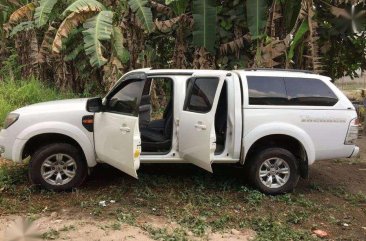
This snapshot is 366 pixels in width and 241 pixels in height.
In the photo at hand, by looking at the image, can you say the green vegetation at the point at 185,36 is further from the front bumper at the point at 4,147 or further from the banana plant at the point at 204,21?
the front bumper at the point at 4,147

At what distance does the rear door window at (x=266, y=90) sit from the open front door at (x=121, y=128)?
5.21ft

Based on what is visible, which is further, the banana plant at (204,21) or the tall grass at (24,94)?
the tall grass at (24,94)

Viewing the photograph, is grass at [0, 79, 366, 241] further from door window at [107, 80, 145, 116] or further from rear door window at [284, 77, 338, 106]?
rear door window at [284, 77, 338, 106]

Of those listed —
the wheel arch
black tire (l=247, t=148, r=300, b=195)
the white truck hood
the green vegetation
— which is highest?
the green vegetation

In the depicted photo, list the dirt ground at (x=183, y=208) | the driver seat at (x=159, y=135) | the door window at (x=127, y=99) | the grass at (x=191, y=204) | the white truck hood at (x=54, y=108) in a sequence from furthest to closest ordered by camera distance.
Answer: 1. the driver seat at (x=159, y=135)
2. the white truck hood at (x=54, y=108)
3. the door window at (x=127, y=99)
4. the grass at (x=191, y=204)
5. the dirt ground at (x=183, y=208)

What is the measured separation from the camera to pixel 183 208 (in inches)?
199

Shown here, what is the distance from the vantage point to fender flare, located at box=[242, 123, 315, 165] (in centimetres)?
554

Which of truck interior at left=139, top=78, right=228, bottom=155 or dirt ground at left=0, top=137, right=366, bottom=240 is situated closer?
dirt ground at left=0, top=137, right=366, bottom=240

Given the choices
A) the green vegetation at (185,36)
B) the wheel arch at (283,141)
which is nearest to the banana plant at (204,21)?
the green vegetation at (185,36)

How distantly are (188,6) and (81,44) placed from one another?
3.40m

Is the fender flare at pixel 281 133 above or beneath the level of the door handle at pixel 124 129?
beneath

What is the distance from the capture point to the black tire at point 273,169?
18.6 feet

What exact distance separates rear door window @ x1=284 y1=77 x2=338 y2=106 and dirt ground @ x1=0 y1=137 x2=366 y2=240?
4.33ft

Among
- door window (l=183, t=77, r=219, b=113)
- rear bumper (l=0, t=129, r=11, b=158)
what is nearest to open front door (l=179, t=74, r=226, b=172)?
door window (l=183, t=77, r=219, b=113)
